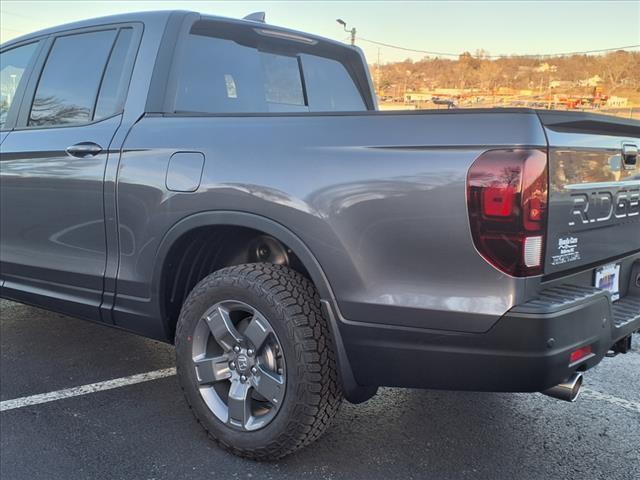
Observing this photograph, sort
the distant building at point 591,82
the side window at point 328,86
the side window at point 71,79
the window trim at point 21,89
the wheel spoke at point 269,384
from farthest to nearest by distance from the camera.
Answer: the distant building at point 591,82 → the side window at point 328,86 → the window trim at point 21,89 → the side window at point 71,79 → the wheel spoke at point 269,384

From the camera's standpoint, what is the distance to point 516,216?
1.89 m

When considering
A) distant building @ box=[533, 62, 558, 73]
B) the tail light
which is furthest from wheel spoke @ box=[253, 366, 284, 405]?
distant building @ box=[533, 62, 558, 73]

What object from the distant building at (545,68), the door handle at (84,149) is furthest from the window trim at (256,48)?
the distant building at (545,68)

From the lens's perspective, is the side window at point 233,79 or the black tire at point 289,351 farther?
the side window at point 233,79

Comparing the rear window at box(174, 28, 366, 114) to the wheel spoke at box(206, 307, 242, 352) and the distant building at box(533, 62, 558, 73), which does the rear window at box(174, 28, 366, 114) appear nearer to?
the wheel spoke at box(206, 307, 242, 352)

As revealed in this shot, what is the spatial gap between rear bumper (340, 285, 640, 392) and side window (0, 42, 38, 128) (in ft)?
8.83

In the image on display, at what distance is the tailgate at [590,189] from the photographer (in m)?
1.97

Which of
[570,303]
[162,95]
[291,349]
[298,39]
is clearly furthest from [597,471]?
[298,39]

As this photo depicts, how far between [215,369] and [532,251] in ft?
4.56

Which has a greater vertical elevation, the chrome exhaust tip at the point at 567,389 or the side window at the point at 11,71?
the side window at the point at 11,71

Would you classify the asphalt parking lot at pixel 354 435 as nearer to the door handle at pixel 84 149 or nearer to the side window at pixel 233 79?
the door handle at pixel 84 149

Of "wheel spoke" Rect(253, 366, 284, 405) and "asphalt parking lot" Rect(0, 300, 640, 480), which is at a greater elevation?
"wheel spoke" Rect(253, 366, 284, 405)

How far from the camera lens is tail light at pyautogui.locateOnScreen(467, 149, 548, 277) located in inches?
74.1

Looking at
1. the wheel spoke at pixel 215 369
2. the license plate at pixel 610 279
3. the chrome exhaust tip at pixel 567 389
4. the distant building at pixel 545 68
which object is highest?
the distant building at pixel 545 68
